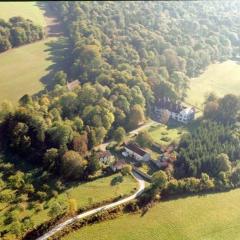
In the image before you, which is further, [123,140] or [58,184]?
[123,140]

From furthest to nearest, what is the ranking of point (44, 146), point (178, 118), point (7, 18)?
point (7, 18)
point (178, 118)
point (44, 146)

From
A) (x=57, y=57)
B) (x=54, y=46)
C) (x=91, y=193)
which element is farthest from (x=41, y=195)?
(x=54, y=46)

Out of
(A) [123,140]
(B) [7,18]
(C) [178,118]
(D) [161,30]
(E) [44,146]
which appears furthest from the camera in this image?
(D) [161,30]

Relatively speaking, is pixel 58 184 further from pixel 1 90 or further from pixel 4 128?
pixel 1 90

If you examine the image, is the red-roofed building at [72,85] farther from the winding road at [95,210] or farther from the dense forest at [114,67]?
the winding road at [95,210]

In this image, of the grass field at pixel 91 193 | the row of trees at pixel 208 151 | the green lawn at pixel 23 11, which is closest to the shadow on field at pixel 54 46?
the green lawn at pixel 23 11

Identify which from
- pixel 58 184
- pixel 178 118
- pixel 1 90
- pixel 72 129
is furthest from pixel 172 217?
pixel 1 90
